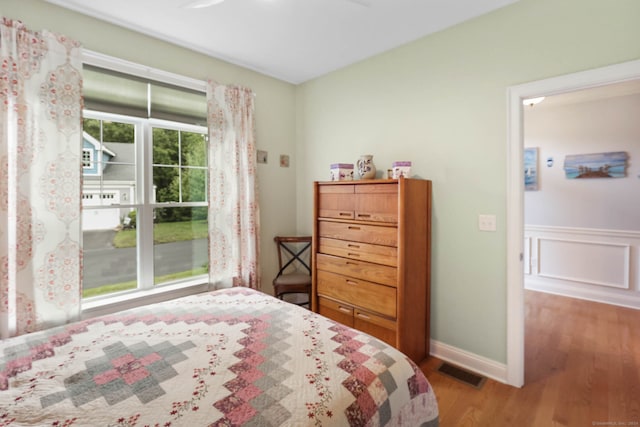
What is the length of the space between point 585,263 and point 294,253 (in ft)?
12.2

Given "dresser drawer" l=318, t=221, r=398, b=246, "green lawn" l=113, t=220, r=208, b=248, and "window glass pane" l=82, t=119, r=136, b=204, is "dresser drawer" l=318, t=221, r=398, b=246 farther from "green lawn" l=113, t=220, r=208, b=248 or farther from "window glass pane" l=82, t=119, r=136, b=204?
"window glass pane" l=82, t=119, r=136, b=204

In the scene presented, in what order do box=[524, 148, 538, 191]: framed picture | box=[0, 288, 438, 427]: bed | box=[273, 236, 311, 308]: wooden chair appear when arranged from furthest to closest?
1. box=[524, 148, 538, 191]: framed picture
2. box=[273, 236, 311, 308]: wooden chair
3. box=[0, 288, 438, 427]: bed

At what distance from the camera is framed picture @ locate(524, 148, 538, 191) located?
4.46 meters

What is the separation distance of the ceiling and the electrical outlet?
4.82ft

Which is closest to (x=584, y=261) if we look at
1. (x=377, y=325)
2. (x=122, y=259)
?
(x=377, y=325)

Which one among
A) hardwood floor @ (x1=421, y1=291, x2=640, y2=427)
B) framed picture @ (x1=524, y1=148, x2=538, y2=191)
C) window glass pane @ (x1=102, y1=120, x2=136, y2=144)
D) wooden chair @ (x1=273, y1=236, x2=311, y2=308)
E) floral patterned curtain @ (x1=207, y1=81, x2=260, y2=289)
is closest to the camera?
hardwood floor @ (x1=421, y1=291, x2=640, y2=427)

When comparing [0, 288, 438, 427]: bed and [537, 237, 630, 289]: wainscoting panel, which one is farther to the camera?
[537, 237, 630, 289]: wainscoting panel

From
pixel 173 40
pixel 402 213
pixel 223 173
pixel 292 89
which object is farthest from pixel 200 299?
pixel 292 89

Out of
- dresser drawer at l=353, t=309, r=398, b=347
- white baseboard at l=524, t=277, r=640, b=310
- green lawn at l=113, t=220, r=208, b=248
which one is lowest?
white baseboard at l=524, t=277, r=640, b=310

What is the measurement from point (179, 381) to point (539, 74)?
267cm

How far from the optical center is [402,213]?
90.1 inches

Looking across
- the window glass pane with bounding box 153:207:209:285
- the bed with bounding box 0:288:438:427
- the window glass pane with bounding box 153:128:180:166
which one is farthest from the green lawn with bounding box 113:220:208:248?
the bed with bounding box 0:288:438:427

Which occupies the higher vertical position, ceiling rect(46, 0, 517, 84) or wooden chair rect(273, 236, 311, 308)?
ceiling rect(46, 0, 517, 84)

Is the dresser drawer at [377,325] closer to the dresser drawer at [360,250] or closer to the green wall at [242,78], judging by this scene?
the dresser drawer at [360,250]
